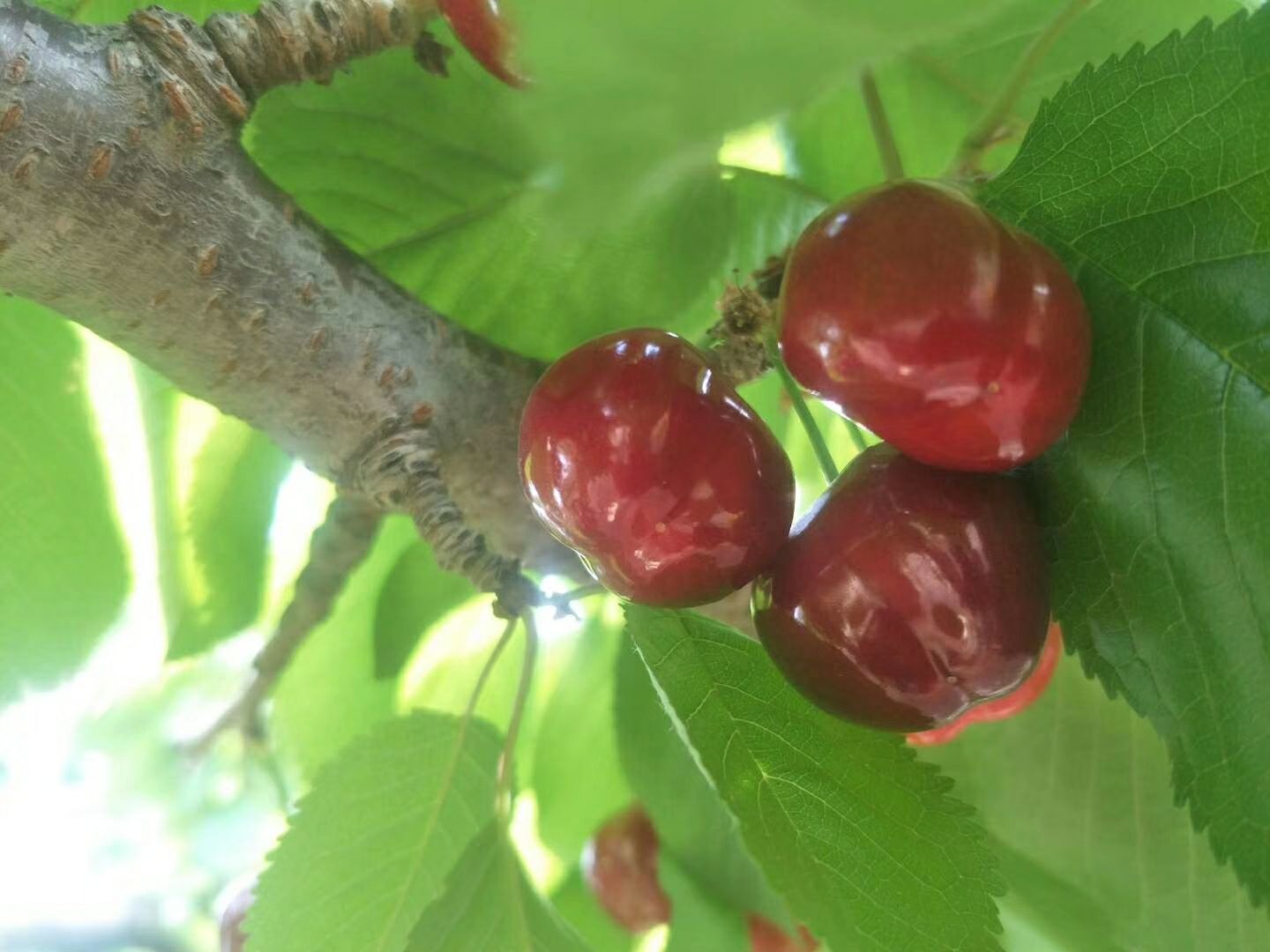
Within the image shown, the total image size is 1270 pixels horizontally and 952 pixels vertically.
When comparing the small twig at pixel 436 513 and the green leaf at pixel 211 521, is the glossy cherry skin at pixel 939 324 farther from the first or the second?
the green leaf at pixel 211 521

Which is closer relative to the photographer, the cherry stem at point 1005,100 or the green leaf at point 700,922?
the cherry stem at point 1005,100

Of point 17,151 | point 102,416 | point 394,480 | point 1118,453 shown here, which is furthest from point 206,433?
point 1118,453

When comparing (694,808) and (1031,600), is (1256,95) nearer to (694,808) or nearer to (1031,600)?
(1031,600)

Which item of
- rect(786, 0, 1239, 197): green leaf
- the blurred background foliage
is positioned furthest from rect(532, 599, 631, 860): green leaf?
rect(786, 0, 1239, 197): green leaf

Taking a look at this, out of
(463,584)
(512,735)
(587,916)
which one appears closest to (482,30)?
(512,735)

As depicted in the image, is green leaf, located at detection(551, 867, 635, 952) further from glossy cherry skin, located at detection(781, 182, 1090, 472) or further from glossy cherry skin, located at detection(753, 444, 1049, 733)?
glossy cherry skin, located at detection(781, 182, 1090, 472)

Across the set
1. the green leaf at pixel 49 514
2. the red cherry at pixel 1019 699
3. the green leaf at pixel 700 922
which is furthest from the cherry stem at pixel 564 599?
the green leaf at pixel 49 514

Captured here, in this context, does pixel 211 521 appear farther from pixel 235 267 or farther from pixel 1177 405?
pixel 1177 405
